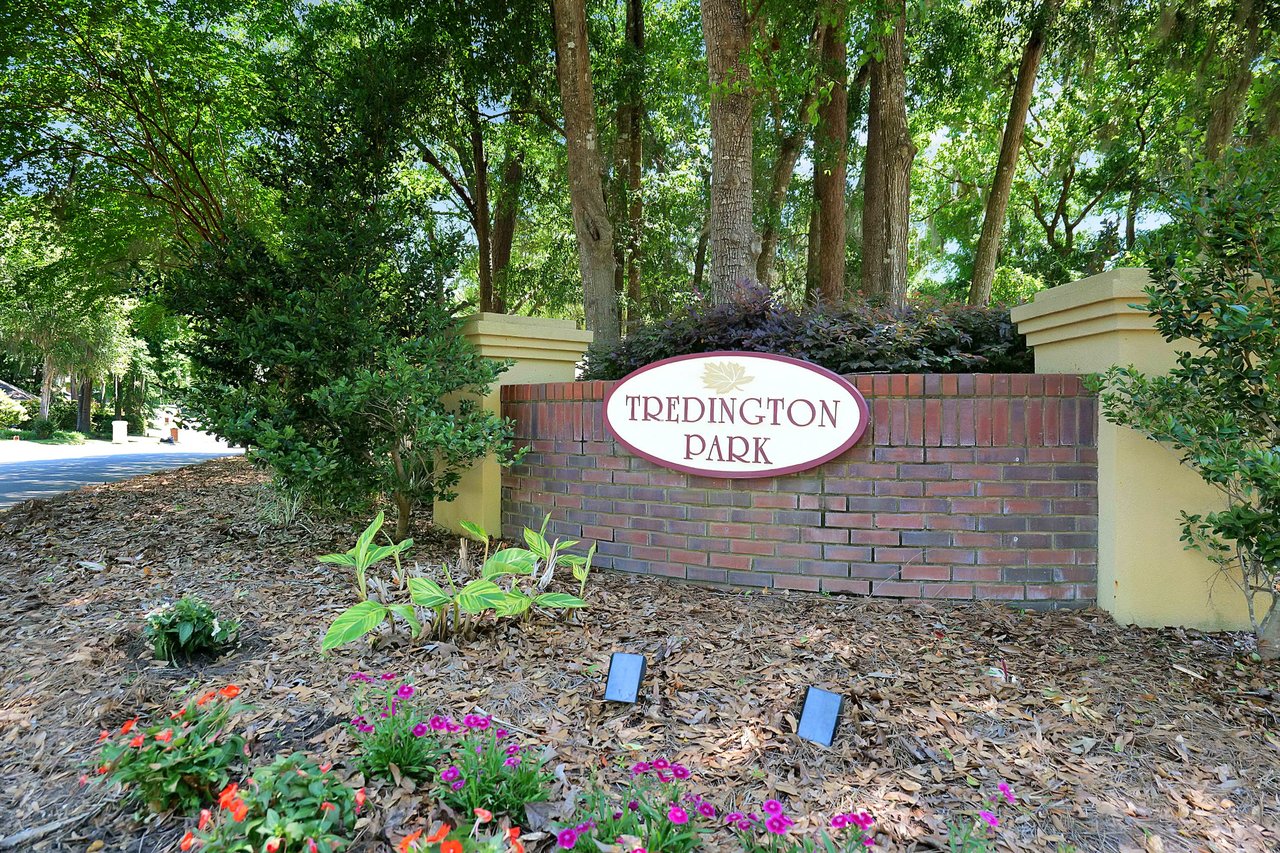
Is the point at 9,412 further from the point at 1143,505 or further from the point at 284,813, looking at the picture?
the point at 1143,505

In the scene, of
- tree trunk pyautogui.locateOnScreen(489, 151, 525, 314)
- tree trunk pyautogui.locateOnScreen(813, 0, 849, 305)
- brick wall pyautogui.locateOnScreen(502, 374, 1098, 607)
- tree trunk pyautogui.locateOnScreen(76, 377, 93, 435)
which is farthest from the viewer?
tree trunk pyautogui.locateOnScreen(76, 377, 93, 435)

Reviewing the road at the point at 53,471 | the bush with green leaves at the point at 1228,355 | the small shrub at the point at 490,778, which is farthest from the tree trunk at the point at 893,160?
the road at the point at 53,471

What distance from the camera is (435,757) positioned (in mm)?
2115

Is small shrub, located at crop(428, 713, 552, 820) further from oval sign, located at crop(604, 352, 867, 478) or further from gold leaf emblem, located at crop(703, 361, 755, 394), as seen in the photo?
gold leaf emblem, located at crop(703, 361, 755, 394)

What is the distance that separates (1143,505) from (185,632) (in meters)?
4.11

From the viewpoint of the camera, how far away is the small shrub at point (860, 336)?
12.8 feet

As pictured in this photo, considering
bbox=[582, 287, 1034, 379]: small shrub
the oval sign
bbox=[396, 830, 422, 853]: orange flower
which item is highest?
bbox=[582, 287, 1034, 379]: small shrub

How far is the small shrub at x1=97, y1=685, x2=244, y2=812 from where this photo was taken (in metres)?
1.94

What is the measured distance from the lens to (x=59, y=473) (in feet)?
36.6

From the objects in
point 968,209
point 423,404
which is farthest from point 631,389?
point 968,209

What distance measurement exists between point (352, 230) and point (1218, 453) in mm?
4895

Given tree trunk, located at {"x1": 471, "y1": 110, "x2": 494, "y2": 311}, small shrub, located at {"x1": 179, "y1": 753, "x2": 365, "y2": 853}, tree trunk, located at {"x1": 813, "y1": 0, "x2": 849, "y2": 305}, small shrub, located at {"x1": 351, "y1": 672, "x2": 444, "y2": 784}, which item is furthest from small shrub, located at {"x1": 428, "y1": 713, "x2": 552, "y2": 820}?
tree trunk, located at {"x1": 471, "y1": 110, "x2": 494, "y2": 311}

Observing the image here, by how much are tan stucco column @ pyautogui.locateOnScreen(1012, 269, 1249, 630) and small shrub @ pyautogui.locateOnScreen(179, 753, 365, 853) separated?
3.27 meters

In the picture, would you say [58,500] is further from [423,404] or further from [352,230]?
[423,404]
